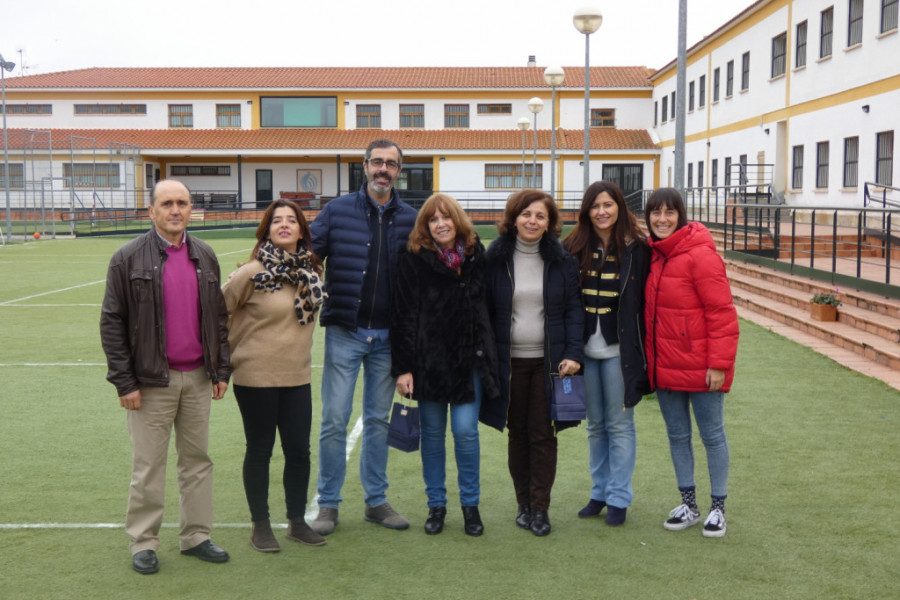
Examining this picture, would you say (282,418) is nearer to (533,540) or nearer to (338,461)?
(338,461)

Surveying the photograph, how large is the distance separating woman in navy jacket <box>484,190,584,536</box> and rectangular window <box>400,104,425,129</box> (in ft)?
164

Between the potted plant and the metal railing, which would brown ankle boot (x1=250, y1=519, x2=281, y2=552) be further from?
the potted plant

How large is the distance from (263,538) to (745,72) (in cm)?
3267

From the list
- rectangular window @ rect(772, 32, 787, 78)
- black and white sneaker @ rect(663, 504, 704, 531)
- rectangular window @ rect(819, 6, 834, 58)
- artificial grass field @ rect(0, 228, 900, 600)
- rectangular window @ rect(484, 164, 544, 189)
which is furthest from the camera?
rectangular window @ rect(484, 164, 544, 189)

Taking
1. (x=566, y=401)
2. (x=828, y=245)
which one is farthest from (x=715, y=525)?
(x=828, y=245)

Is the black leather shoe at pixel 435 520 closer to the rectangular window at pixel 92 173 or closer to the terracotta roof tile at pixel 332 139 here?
the terracotta roof tile at pixel 332 139

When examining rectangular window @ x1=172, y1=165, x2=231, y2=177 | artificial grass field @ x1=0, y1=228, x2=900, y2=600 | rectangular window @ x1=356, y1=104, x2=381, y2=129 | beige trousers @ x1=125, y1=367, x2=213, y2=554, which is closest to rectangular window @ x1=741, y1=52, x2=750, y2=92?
rectangular window @ x1=356, y1=104, x2=381, y2=129

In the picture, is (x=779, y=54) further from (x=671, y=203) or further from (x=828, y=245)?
(x=671, y=203)

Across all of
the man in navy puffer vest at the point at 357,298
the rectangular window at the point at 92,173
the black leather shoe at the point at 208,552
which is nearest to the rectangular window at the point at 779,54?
the man in navy puffer vest at the point at 357,298

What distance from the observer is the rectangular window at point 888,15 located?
2132 centimetres

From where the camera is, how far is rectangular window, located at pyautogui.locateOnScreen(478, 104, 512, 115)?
53625mm

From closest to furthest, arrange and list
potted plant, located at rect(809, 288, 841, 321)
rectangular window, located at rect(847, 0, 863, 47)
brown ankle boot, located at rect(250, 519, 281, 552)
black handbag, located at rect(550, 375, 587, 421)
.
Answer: brown ankle boot, located at rect(250, 519, 281, 552), black handbag, located at rect(550, 375, 587, 421), potted plant, located at rect(809, 288, 841, 321), rectangular window, located at rect(847, 0, 863, 47)

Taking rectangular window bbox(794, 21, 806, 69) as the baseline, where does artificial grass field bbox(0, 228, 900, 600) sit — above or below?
below

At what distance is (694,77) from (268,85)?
24.0m
